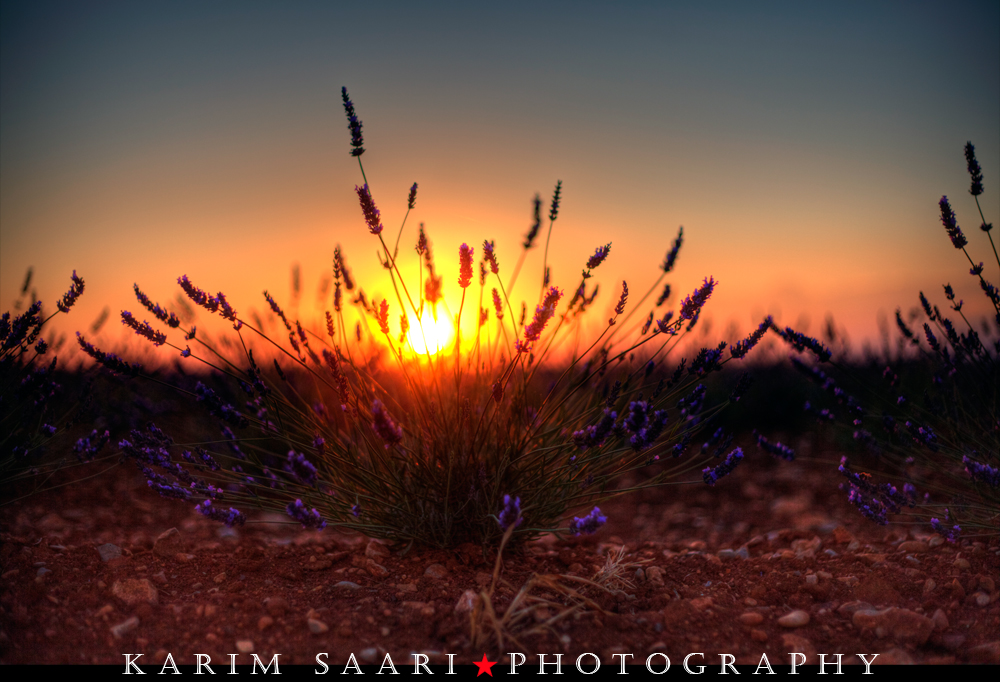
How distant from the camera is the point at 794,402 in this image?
18.0ft

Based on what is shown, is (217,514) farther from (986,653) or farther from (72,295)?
(986,653)

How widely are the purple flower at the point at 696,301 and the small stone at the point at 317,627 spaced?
1.55 m

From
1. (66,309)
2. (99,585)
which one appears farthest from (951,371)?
(66,309)

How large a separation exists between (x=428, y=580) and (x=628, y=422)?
0.96 metres

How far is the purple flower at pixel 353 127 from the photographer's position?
211cm

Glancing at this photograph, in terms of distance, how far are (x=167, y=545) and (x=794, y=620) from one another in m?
2.49

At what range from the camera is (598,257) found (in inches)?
90.9

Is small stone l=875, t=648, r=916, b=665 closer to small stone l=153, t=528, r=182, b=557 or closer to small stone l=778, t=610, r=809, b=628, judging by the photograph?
small stone l=778, t=610, r=809, b=628

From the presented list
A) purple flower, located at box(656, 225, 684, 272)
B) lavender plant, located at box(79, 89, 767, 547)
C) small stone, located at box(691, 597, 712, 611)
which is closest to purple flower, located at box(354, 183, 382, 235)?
lavender plant, located at box(79, 89, 767, 547)

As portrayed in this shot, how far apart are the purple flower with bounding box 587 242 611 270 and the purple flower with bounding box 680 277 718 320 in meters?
0.33

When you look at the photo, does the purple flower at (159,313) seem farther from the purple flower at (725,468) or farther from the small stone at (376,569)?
the purple flower at (725,468)

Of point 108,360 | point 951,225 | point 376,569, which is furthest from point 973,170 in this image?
point 108,360

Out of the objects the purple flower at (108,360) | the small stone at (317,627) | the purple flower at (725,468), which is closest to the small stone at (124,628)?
the small stone at (317,627)

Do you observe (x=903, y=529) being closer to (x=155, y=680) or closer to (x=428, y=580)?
(x=428, y=580)
